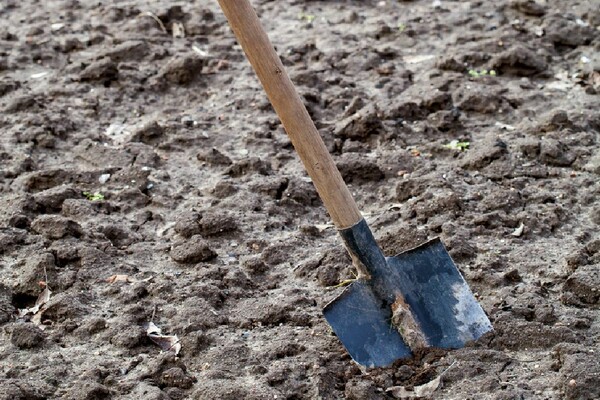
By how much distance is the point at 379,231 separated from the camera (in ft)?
13.6

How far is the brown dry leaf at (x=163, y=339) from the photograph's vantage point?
11.6 ft

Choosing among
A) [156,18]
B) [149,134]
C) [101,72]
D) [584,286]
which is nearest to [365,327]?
[584,286]

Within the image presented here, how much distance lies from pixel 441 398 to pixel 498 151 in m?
1.62

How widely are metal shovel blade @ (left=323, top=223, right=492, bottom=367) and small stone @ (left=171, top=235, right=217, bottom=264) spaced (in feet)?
2.31

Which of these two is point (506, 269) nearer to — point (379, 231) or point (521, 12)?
point (379, 231)

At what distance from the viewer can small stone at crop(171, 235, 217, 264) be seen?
13.2 ft

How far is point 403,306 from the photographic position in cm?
353

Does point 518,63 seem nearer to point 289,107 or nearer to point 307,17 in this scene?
point 307,17

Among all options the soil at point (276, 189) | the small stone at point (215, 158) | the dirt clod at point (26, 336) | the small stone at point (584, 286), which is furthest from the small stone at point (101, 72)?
the small stone at point (584, 286)

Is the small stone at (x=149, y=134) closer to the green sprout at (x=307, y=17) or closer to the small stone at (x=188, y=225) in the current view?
the small stone at (x=188, y=225)

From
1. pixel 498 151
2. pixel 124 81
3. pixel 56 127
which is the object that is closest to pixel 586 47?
pixel 498 151

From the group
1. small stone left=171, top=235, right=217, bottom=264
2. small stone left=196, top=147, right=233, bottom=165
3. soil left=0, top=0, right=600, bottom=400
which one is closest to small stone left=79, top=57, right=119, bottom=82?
soil left=0, top=0, right=600, bottom=400

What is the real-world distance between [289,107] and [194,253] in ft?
2.92

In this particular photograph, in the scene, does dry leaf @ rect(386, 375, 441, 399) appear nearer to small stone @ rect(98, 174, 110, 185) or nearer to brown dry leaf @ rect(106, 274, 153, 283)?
brown dry leaf @ rect(106, 274, 153, 283)
